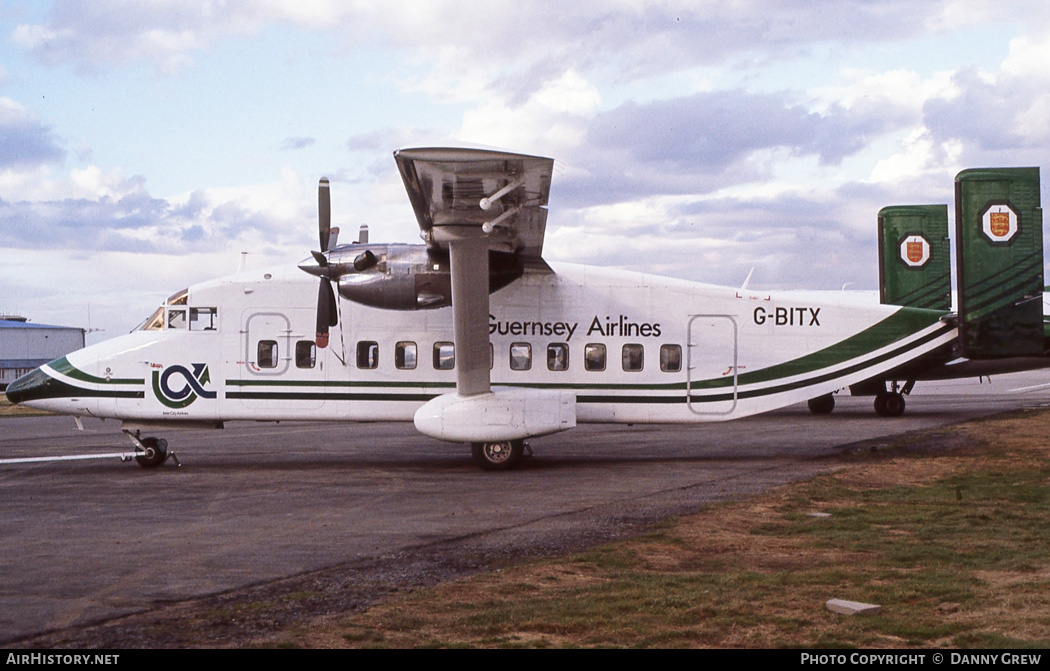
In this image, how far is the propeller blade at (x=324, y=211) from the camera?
52.6 ft

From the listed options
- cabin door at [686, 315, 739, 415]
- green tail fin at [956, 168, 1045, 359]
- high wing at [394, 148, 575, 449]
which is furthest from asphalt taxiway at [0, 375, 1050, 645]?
green tail fin at [956, 168, 1045, 359]

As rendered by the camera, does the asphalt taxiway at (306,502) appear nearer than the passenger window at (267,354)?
Yes

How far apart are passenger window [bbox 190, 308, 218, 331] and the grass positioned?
378 inches

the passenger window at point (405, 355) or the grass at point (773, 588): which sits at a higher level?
the passenger window at point (405, 355)

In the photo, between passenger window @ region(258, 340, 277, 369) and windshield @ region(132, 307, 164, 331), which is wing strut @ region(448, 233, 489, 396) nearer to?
passenger window @ region(258, 340, 277, 369)

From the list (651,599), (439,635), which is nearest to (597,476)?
(651,599)

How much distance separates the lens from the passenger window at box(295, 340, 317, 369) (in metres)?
16.4

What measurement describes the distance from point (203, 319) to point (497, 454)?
569 cm

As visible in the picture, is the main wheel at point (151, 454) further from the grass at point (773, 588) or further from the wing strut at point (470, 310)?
the grass at point (773, 588)

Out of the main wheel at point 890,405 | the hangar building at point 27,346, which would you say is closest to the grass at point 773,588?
the main wheel at point 890,405

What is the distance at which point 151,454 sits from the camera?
53.0 ft

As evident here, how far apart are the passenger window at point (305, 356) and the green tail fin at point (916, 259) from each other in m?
18.5

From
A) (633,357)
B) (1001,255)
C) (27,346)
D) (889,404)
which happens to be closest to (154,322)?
(633,357)

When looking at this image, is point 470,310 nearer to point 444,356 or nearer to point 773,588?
point 444,356
